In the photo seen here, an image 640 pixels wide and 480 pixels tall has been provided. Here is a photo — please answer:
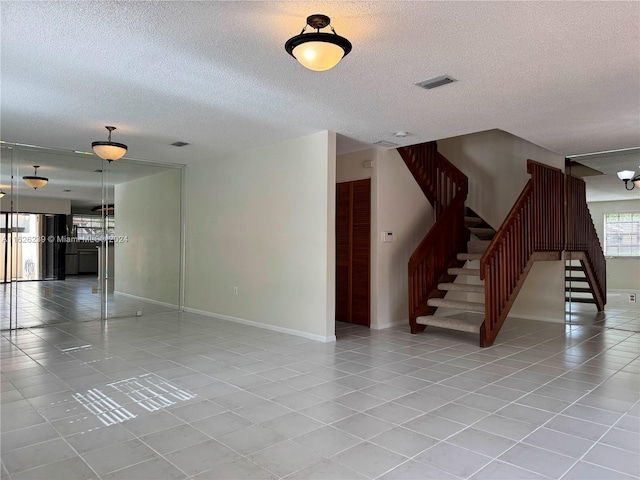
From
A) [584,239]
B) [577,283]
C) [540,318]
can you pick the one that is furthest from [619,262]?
[540,318]

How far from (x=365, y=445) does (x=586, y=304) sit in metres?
7.01

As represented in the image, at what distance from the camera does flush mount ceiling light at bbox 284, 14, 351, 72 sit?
2.78 meters

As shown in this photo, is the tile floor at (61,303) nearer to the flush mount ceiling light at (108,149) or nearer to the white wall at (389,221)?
the flush mount ceiling light at (108,149)

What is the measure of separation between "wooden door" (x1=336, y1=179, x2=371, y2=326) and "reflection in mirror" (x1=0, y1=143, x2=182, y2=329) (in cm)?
335

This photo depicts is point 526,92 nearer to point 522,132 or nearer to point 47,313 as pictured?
point 522,132

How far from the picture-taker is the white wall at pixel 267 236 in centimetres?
583

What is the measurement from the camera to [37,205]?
741 centimetres

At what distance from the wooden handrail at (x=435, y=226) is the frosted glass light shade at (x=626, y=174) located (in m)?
2.33

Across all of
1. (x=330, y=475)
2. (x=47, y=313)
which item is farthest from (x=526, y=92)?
(x=47, y=313)

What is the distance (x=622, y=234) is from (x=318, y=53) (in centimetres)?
661

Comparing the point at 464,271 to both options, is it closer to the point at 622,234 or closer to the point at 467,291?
the point at 467,291

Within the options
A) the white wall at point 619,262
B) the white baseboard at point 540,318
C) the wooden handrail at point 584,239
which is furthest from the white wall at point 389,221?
the white wall at point 619,262

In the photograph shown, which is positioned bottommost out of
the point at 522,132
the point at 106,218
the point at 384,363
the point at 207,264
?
the point at 384,363

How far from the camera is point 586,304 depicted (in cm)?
799
